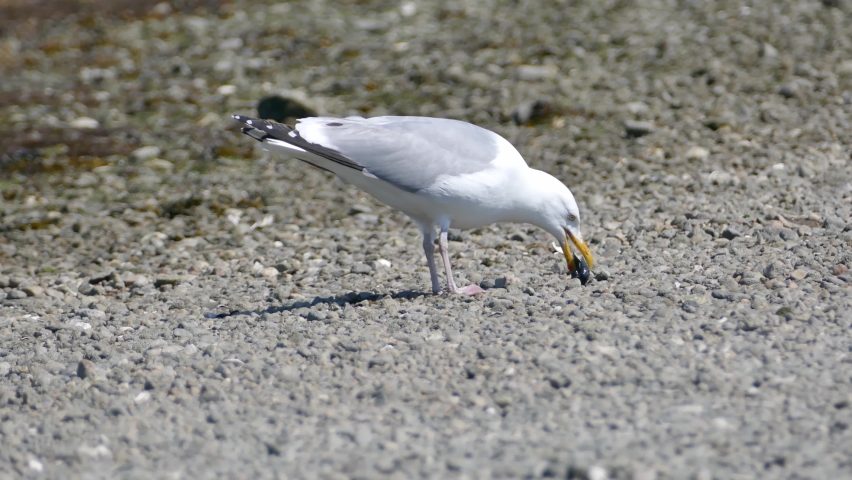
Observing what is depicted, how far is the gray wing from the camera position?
605 cm

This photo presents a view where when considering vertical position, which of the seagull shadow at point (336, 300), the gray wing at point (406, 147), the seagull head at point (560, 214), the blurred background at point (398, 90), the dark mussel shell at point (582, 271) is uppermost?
the gray wing at point (406, 147)

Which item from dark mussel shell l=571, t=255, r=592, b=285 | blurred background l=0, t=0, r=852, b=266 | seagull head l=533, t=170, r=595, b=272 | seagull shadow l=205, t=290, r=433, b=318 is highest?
seagull head l=533, t=170, r=595, b=272

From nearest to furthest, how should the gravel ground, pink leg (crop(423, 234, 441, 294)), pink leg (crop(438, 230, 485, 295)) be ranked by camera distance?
the gravel ground → pink leg (crop(438, 230, 485, 295)) → pink leg (crop(423, 234, 441, 294))

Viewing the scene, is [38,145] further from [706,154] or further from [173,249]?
[706,154]

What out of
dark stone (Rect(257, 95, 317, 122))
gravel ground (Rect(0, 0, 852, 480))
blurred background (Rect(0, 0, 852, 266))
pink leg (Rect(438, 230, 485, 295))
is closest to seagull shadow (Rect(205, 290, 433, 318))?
gravel ground (Rect(0, 0, 852, 480))

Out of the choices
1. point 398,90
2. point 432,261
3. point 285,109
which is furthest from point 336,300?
point 398,90

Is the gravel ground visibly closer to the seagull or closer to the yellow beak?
the yellow beak

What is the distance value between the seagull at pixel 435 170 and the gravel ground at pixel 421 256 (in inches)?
18.3

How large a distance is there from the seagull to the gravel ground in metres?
0.46

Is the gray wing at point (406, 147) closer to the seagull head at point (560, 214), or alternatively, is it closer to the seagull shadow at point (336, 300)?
the seagull head at point (560, 214)

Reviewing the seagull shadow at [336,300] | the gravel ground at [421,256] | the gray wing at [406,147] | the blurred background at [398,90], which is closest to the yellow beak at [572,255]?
the gravel ground at [421,256]

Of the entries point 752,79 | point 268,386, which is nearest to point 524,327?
point 268,386

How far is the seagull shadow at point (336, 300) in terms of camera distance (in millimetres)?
6383

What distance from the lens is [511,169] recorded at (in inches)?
245
